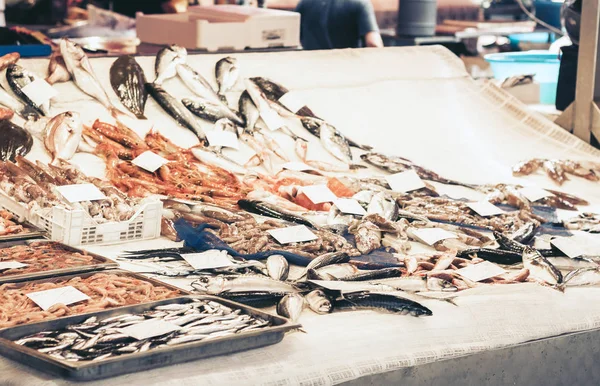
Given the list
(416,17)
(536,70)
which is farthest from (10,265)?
(416,17)

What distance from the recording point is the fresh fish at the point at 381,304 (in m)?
2.13

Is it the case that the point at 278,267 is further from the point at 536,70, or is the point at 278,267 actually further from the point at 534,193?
the point at 536,70

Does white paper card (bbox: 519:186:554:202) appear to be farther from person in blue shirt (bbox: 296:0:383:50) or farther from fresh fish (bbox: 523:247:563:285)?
person in blue shirt (bbox: 296:0:383:50)

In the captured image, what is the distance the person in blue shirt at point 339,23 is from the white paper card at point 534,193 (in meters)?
2.55

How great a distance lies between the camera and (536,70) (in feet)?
17.8

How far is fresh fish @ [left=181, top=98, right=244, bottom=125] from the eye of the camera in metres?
3.55

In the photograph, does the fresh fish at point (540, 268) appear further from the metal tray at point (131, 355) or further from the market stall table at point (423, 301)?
the metal tray at point (131, 355)

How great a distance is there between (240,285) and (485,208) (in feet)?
4.49

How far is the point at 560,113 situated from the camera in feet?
15.8

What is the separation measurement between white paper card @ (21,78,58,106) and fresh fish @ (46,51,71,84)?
0.08m

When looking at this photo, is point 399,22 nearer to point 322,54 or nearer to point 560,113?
point 560,113

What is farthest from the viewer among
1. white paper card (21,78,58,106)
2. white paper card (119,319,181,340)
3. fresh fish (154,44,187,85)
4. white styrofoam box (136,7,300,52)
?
white styrofoam box (136,7,300,52)

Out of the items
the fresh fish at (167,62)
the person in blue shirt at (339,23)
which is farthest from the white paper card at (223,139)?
the person in blue shirt at (339,23)

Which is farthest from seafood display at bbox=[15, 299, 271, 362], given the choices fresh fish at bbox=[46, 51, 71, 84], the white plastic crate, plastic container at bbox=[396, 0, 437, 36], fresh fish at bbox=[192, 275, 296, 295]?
plastic container at bbox=[396, 0, 437, 36]
